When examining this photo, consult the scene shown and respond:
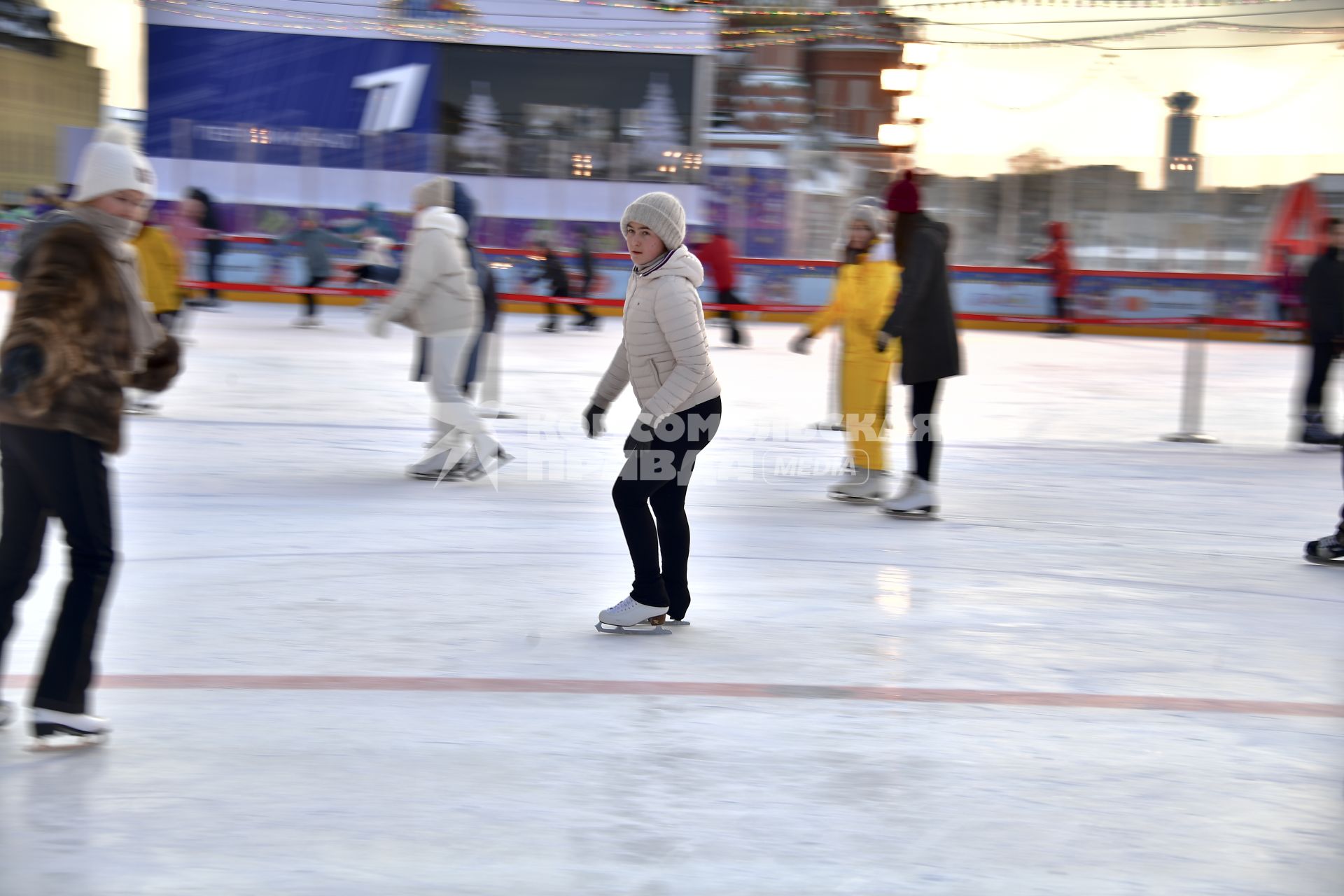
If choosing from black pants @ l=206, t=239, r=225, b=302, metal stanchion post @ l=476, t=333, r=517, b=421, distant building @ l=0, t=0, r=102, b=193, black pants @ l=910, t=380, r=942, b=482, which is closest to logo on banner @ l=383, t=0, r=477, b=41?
distant building @ l=0, t=0, r=102, b=193

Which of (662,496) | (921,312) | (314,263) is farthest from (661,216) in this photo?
(314,263)

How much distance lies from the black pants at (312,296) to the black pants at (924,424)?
13586mm

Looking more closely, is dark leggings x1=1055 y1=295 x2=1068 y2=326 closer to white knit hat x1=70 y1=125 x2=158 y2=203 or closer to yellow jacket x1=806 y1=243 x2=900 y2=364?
yellow jacket x1=806 y1=243 x2=900 y2=364

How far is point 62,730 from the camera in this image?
11.2 feet

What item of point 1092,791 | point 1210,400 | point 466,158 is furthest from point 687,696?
point 466,158

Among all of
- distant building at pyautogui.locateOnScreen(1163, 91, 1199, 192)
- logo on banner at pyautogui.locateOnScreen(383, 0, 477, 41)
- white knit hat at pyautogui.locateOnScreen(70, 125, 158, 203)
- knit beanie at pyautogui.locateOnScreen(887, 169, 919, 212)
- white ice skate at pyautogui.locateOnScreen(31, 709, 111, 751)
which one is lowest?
white ice skate at pyautogui.locateOnScreen(31, 709, 111, 751)

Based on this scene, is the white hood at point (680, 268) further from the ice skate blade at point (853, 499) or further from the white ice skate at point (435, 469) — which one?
the white ice skate at point (435, 469)

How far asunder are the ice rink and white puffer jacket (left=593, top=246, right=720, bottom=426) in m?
0.79

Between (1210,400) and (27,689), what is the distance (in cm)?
1218

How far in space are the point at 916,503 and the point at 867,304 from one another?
110cm

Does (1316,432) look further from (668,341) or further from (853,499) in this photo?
(668,341)

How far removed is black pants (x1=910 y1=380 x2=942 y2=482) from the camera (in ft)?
23.1

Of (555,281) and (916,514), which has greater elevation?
(555,281)

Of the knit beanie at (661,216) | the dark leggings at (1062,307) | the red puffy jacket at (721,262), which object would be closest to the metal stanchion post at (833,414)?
the knit beanie at (661,216)
